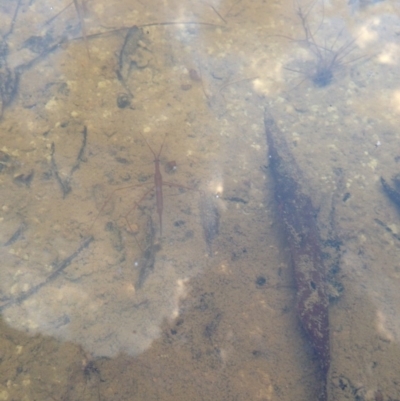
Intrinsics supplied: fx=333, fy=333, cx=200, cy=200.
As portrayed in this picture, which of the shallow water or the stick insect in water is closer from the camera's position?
the shallow water

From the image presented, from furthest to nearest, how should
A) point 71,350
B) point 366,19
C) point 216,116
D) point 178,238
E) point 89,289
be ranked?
point 366,19 → point 216,116 → point 178,238 → point 89,289 → point 71,350

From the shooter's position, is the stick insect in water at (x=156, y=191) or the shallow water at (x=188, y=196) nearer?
the shallow water at (x=188, y=196)

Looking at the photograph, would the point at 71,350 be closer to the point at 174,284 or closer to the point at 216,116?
the point at 174,284

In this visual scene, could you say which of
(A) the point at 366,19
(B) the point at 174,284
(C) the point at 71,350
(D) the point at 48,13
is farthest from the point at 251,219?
(D) the point at 48,13

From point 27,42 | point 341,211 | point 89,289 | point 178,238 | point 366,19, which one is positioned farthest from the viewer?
point 366,19

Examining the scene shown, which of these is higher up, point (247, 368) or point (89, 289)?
point (89, 289)

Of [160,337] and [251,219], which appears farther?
[251,219]

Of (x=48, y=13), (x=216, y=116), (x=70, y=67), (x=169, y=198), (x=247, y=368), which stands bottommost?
(x=247, y=368)
